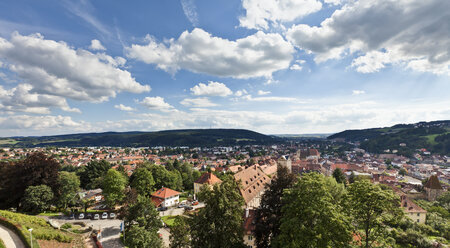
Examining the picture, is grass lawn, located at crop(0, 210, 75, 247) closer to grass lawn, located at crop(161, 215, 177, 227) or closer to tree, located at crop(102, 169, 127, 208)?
tree, located at crop(102, 169, 127, 208)

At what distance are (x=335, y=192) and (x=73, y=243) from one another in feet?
119

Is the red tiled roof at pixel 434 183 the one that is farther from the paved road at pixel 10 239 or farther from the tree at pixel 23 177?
the tree at pixel 23 177

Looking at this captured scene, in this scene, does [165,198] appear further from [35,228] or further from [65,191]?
[35,228]

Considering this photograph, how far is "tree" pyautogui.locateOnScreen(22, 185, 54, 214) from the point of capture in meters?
27.5

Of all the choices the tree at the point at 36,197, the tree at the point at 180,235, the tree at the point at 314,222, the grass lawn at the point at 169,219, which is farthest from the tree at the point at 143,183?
the tree at the point at 314,222

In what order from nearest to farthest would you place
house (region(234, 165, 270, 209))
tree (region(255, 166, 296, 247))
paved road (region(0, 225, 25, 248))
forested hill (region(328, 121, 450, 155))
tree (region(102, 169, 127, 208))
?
1. paved road (region(0, 225, 25, 248))
2. tree (region(255, 166, 296, 247))
3. tree (region(102, 169, 127, 208))
4. house (region(234, 165, 270, 209))
5. forested hill (region(328, 121, 450, 155))

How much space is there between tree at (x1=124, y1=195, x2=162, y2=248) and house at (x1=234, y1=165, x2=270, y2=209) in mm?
18281

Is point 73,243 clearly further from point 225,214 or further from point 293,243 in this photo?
point 293,243

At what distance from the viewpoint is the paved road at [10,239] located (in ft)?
54.6

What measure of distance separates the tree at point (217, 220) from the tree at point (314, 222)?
3423 millimetres

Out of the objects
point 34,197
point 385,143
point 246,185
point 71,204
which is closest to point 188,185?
point 246,185

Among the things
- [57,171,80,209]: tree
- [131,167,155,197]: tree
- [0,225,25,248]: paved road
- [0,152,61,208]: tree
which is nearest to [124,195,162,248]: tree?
[0,225,25,248]: paved road

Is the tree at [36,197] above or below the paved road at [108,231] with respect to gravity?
above

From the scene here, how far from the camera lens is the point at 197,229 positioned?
47.9 feet
